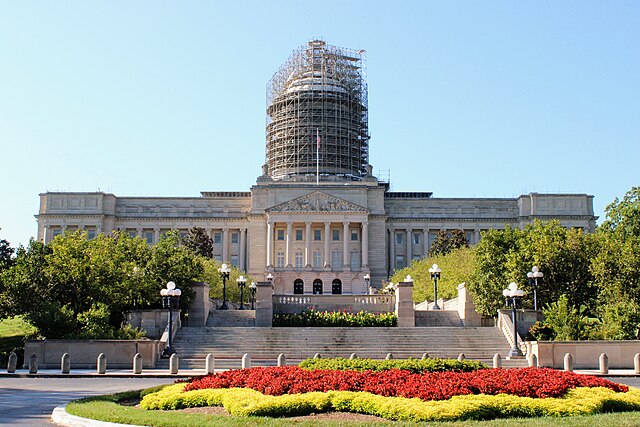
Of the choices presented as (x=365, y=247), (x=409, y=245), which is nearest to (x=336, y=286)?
(x=365, y=247)

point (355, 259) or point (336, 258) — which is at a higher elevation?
point (336, 258)

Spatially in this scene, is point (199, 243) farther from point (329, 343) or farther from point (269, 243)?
point (329, 343)

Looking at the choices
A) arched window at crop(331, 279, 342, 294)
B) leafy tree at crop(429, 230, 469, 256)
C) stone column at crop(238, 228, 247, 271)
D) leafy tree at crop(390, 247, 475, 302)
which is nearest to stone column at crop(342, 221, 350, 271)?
arched window at crop(331, 279, 342, 294)

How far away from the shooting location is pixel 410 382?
1770 centimetres

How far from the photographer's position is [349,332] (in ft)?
141

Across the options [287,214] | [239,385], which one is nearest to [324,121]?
[287,214]

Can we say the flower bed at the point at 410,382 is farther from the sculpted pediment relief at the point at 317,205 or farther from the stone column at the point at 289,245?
the sculpted pediment relief at the point at 317,205

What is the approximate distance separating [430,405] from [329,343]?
26.2 meters

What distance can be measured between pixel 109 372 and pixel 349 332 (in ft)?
45.4

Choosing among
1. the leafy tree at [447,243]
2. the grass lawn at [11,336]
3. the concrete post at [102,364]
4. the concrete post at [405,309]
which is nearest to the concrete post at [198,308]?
the grass lawn at [11,336]

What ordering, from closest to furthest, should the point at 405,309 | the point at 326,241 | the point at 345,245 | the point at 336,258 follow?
1. the point at 405,309
2. the point at 345,245
3. the point at 326,241
4. the point at 336,258

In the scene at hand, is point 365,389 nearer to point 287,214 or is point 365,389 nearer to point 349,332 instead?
point 349,332

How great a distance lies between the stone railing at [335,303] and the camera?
168ft

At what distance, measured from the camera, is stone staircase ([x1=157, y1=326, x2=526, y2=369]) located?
129 feet
